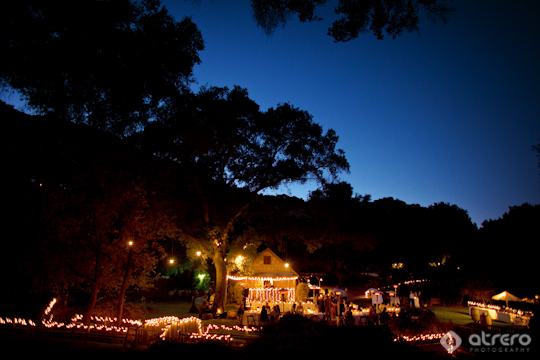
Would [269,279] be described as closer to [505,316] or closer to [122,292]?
[122,292]

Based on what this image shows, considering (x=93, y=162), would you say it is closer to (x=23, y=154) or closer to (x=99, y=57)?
(x=23, y=154)

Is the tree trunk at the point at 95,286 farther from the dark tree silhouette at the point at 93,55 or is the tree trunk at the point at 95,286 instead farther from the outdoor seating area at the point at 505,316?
the outdoor seating area at the point at 505,316

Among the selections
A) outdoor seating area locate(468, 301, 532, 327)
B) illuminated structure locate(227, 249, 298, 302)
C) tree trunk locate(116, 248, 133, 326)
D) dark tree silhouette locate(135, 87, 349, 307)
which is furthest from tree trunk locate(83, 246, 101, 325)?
outdoor seating area locate(468, 301, 532, 327)

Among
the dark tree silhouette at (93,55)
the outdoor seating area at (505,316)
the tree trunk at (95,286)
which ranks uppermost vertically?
the dark tree silhouette at (93,55)

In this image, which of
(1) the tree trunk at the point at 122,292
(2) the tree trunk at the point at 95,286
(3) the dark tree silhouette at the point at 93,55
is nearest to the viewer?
(3) the dark tree silhouette at the point at 93,55

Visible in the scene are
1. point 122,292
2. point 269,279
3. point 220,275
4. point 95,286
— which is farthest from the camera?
point 269,279

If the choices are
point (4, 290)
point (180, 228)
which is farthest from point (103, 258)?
point (180, 228)

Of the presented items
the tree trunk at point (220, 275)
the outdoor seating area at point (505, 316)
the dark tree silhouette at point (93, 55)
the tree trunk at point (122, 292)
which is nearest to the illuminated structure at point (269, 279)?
the tree trunk at point (220, 275)

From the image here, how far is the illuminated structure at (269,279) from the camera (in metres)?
25.0

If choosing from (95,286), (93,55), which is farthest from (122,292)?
(93,55)

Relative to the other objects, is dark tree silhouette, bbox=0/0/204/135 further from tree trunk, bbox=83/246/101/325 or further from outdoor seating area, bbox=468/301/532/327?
outdoor seating area, bbox=468/301/532/327

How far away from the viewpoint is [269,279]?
2550 cm

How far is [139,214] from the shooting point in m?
14.6

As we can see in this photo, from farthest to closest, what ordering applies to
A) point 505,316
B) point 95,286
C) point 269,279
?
point 269,279 < point 505,316 < point 95,286
